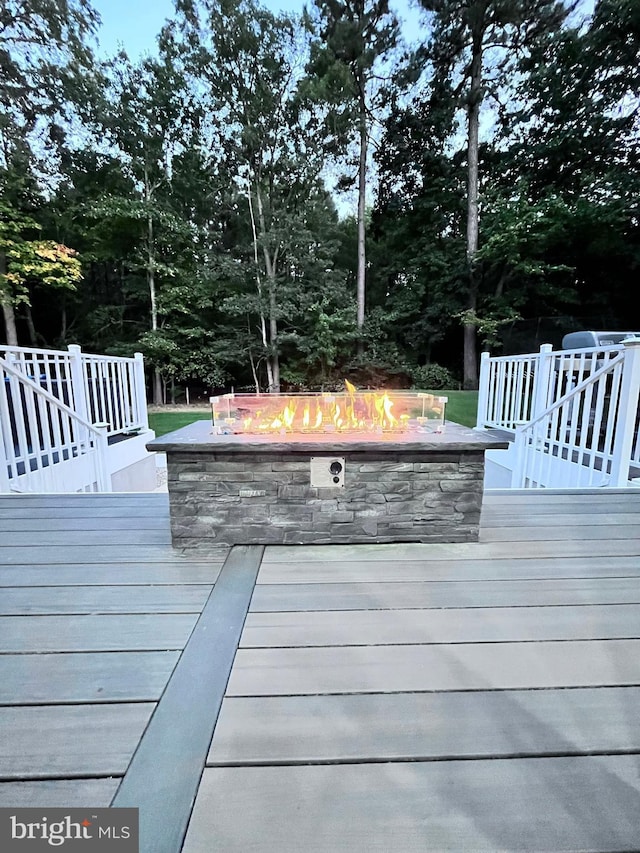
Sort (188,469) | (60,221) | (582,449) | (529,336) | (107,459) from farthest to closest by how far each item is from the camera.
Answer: (60,221) → (529,336) → (107,459) → (582,449) → (188,469)

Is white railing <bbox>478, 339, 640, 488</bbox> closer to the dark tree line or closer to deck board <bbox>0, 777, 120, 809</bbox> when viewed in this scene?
deck board <bbox>0, 777, 120, 809</bbox>

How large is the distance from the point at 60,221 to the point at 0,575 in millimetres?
11145

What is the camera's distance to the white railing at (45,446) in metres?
2.69

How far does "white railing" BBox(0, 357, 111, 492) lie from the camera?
2.69m

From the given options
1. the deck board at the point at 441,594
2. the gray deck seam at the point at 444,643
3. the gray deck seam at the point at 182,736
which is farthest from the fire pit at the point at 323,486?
the gray deck seam at the point at 444,643

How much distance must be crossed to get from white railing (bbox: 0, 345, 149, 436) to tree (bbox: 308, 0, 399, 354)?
8.82 meters

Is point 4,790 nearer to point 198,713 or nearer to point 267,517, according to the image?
point 198,713

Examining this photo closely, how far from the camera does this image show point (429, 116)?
34.1ft

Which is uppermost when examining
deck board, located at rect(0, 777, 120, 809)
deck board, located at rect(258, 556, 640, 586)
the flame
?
the flame

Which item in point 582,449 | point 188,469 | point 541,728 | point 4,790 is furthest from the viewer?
point 582,449

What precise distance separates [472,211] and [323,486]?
10840mm

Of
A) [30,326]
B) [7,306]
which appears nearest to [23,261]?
[7,306]

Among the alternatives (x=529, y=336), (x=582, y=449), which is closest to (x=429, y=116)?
(x=529, y=336)

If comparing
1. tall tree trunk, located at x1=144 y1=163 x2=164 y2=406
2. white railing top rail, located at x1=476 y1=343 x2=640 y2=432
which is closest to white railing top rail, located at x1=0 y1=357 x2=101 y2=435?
white railing top rail, located at x1=476 y1=343 x2=640 y2=432
